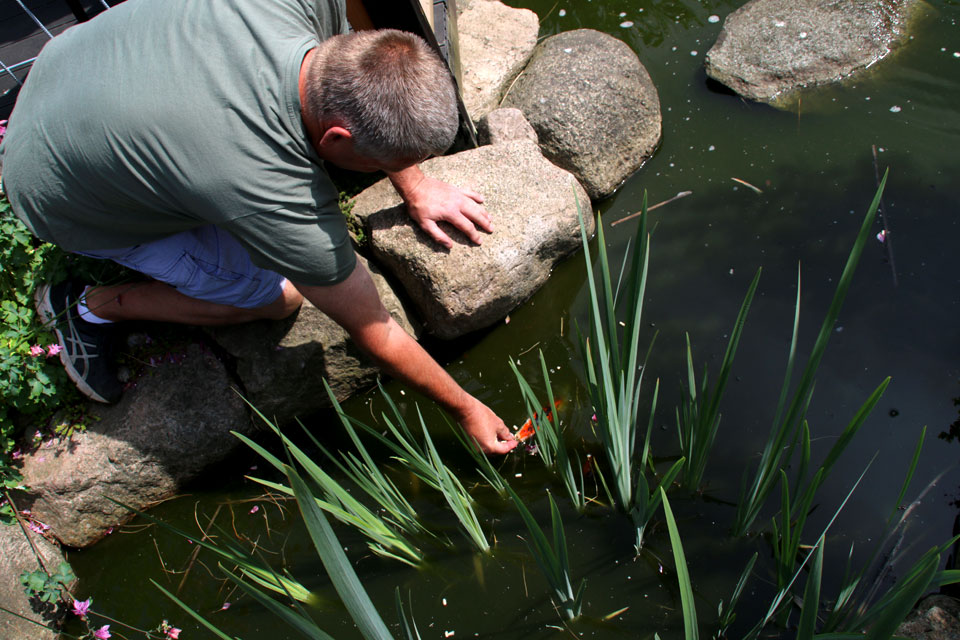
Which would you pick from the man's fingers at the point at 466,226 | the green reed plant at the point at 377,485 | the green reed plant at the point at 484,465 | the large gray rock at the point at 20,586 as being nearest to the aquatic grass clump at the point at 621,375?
the green reed plant at the point at 484,465

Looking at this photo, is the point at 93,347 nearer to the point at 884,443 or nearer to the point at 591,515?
the point at 591,515

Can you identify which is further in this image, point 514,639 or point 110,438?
point 110,438

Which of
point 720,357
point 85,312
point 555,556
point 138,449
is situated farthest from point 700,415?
point 85,312

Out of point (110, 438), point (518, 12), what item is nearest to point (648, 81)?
point (518, 12)

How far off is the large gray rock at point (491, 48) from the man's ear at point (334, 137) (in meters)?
1.64

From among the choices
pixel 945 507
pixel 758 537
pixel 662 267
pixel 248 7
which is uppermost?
pixel 248 7

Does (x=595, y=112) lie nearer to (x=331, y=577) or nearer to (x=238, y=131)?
(x=238, y=131)

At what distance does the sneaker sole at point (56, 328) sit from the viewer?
7.50 feet

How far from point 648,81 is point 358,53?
1.92 meters

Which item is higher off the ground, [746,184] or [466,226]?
[466,226]

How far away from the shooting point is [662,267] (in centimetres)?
268

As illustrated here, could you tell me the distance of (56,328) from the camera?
7.54 ft

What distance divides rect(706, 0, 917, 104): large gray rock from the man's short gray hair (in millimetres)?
2077

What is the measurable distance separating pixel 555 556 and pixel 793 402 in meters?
0.66
